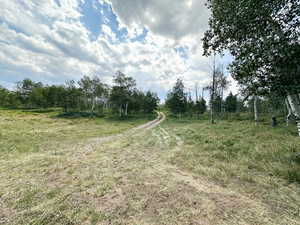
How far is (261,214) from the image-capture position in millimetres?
2801

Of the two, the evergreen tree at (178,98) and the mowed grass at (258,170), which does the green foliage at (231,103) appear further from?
the mowed grass at (258,170)

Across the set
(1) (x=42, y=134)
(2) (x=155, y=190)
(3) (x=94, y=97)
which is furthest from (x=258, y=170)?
(3) (x=94, y=97)

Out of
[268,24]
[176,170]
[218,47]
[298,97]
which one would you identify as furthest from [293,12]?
[176,170]

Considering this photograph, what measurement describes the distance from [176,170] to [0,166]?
7312mm

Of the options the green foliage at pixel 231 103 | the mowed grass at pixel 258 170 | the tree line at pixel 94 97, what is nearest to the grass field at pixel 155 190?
the mowed grass at pixel 258 170

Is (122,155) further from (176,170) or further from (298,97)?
(298,97)

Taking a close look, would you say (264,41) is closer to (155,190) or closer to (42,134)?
(155,190)

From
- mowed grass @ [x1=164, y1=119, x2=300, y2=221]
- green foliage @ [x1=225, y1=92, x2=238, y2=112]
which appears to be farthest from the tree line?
mowed grass @ [x1=164, y1=119, x2=300, y2=221]

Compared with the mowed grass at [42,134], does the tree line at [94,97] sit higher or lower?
higher

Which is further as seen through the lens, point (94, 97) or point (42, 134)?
point (94, 97)

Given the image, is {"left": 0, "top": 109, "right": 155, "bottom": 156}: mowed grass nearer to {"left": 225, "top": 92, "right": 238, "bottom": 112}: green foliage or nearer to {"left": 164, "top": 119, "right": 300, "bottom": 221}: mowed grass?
{"left": 164, "top": 119, "right": 300, "bottom": 221}: mowed grass

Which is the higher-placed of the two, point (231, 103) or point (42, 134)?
point (231, 103)

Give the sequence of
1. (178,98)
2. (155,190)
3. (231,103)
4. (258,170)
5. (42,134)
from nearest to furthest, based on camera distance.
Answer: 1. (155,190)
2. (258,170)
3. (42,134)
4. (178,98)
5. (231,103)

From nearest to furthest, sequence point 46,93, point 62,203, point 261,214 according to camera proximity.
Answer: point 261,214 → point 62,203 → point 46,93
